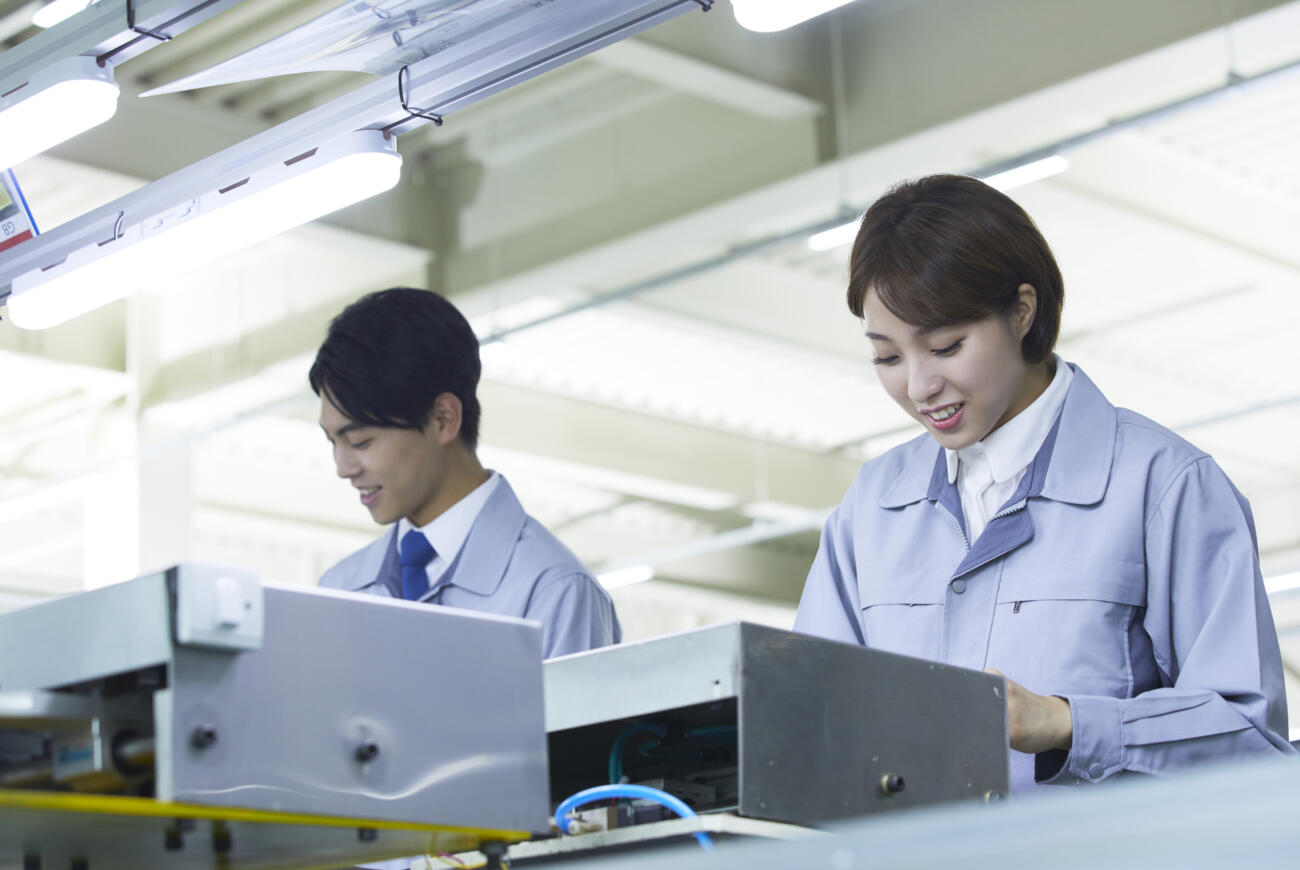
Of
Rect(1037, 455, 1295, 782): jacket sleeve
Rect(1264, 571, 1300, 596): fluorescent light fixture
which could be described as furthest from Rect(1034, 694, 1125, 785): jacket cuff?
Rect(1264, 571, 1300, 596): fluorescent light fixture

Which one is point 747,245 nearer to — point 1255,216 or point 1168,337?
point 1255,216

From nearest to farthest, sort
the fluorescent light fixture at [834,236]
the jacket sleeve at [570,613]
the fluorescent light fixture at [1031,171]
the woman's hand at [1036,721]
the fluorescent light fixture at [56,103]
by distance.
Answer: the woman's hand at [1036,721] < the jacket sleeve at [570,613] < the fluorescent light fixture at [56,103] < the fluorescent light fixture at [1031,171] < the fluorescent light fixture at [834,236]

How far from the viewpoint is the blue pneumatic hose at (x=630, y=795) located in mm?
1273

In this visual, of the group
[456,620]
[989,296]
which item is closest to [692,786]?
[456,620]

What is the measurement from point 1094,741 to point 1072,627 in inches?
7.1

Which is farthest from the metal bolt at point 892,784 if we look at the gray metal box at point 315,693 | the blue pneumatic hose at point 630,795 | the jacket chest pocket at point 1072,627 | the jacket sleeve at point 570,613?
the jacket sleeve at point 570,613

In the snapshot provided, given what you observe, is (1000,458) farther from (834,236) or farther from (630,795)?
(834,236)

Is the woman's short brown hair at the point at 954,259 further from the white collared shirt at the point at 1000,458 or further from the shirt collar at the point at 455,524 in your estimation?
the shirt collar at the point at 455,524

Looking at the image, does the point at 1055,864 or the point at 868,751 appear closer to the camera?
the point at 1055,864

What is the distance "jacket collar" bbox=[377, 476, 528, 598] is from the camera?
2.22 metres

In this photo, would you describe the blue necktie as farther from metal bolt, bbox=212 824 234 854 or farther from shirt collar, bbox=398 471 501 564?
metal bolt, bbox=212 824 234 854

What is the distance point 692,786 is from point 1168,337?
23.1ft

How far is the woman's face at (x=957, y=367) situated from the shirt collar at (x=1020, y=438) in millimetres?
13

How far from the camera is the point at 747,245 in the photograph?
5.70 metres
